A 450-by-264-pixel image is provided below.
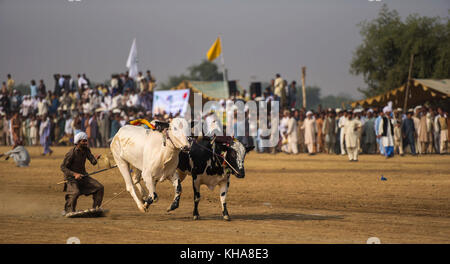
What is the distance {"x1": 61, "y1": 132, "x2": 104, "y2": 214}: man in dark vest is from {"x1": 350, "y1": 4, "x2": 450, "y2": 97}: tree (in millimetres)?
28675

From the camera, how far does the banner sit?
111 ft

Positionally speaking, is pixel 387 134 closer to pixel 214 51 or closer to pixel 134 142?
pixel 214 51

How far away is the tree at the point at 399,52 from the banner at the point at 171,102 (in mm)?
14129

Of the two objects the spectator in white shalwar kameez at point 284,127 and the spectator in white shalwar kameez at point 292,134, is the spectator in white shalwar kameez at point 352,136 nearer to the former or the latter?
the spectator in white shalwar kameez at point 292,134

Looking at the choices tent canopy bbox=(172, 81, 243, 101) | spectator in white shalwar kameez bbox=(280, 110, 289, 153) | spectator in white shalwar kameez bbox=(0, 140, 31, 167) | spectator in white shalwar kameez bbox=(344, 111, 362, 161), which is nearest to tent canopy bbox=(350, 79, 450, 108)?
spectator in white shalwar kameez bbox=(280, 110, 289, 153)

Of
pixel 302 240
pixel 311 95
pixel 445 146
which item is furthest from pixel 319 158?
pixel 311 95

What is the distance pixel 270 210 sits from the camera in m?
12.3

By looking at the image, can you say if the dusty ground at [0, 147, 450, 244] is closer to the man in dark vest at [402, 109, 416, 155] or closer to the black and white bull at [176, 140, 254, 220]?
the black and white bull at [176, 140, 254, 220]

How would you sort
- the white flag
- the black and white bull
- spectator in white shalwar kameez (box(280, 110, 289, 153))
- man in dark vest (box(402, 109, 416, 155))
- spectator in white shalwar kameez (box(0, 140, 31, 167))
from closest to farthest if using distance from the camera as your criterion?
the black and white bull → spectator in white shalwar kameez (box(0, 140, 31, 167)) → man in dark vest (box(402, 109, 416, 155)) → spectator in white shalwar kameez (box(280, 110, 289, 153)) → the white flag

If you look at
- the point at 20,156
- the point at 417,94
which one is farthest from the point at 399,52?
the point at 20,156

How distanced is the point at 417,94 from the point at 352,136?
7.29 m

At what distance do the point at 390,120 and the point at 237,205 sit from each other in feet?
48.1

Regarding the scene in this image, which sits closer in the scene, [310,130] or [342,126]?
[342,126]

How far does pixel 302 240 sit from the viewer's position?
8773mm
